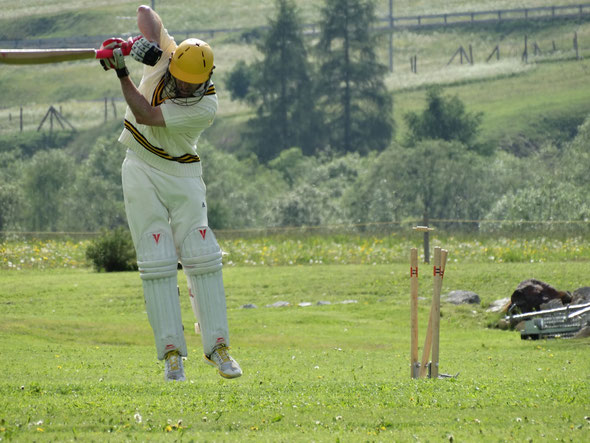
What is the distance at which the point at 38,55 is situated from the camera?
9281 millimetres

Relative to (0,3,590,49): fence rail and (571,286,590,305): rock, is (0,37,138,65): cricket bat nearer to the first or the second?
(571,286,590,305): rock

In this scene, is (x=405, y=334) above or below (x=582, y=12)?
below

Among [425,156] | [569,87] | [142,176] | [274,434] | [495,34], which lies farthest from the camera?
[495,34]

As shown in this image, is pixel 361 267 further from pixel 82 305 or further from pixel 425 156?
pixel 425 156

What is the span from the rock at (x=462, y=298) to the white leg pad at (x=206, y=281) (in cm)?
1608

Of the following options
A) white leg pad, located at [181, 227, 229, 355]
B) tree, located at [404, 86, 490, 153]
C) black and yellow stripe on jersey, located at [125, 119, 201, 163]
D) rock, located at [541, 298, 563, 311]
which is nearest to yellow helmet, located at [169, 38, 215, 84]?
black and yellow stripe on jersey, located at [125, 119, 201, 163]

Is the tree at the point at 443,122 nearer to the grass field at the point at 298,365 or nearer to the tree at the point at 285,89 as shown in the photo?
the tree at the point at 285,89

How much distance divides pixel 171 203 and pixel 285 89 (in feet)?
314

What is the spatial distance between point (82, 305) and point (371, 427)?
18.9m

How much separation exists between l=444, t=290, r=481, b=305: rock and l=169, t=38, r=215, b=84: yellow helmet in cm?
1696

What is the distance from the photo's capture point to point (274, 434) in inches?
303

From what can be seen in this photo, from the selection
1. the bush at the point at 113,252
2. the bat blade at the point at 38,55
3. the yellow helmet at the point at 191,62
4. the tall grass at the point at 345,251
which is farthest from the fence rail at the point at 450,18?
the bat blade at the point at 38,55

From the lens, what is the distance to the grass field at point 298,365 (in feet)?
26.4

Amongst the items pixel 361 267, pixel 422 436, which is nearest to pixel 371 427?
pixel 422 436
